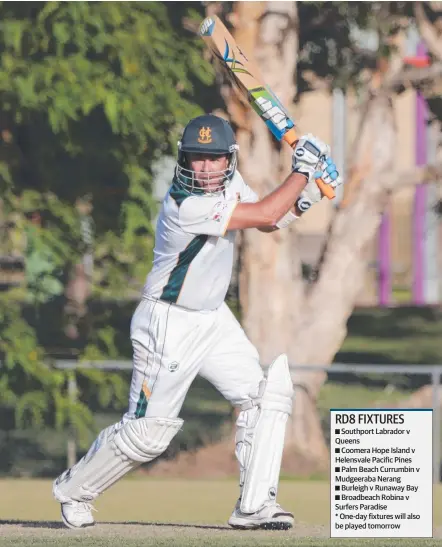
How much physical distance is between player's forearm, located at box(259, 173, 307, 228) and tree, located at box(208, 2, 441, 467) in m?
5.37

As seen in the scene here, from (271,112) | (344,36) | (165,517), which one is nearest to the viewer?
(271,112)

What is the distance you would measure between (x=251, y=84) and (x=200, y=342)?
4.79 ft

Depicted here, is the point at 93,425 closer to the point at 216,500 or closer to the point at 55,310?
the point at 55,310

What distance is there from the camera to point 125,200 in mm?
13703

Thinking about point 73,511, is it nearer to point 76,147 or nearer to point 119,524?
point 119,524

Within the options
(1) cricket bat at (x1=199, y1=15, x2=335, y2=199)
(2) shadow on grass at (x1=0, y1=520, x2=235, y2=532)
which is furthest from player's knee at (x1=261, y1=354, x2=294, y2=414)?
(1) cricket bat at (x1=199, y1=15, x2=335, y2=199)

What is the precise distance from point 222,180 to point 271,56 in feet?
18.0

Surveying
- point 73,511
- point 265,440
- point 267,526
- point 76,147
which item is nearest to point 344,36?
point 76,147

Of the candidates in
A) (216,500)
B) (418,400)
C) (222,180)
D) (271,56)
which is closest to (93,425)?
(216,500)

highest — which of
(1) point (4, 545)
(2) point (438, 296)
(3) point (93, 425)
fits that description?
(2) point (438, 296)

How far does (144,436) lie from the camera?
827 cm

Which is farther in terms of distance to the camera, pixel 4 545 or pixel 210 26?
pixel 210 26

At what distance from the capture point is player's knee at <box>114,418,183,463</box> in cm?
827

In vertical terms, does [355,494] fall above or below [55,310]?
below
